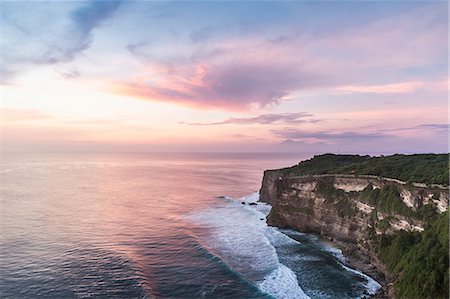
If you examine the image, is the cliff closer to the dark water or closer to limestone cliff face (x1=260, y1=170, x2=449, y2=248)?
limestone cliff face (x1=260, y1=170, x2=449, y2=248)

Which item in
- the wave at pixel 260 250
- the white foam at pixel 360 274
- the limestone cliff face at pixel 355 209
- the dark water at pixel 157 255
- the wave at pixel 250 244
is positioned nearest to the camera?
the white foam at pixel 360 274

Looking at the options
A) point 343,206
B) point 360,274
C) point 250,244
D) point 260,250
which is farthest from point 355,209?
point 250,244

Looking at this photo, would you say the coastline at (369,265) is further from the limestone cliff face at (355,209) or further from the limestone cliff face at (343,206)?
the limestone cliff face at (343,206)

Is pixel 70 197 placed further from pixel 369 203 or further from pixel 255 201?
pixel 369 203

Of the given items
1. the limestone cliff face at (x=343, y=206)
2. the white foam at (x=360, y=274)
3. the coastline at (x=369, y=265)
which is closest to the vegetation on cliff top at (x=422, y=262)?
the coastline at (x=369, y=265)

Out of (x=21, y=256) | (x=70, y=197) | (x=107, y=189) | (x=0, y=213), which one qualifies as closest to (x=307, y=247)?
(x=21, y=256)

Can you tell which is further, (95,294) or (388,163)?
(388,163)

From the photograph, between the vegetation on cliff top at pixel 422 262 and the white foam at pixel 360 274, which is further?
the white foam at pixel 360 274
